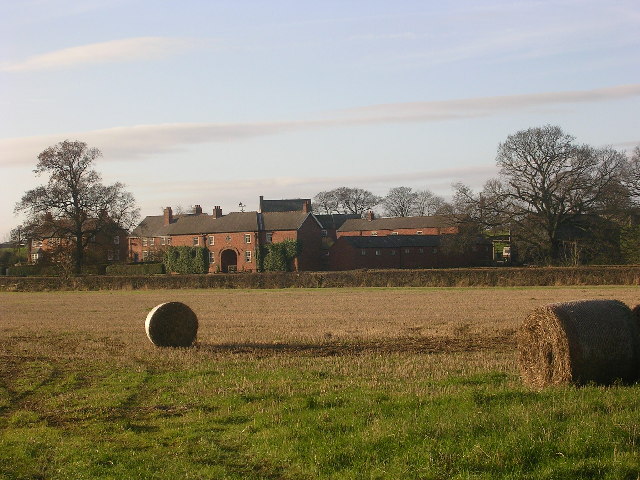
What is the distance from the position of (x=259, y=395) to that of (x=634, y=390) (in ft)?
19.1

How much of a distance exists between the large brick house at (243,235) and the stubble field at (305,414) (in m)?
78.0

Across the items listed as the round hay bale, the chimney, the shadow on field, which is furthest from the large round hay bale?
the chimney

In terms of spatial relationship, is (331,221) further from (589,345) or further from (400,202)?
(589,345)

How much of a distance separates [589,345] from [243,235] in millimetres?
90461

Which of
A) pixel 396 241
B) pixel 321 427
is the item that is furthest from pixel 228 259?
pixel 321 427

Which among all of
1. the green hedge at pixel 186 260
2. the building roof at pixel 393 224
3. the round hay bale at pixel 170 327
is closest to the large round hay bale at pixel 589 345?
the round hay bale at pixel 170 327

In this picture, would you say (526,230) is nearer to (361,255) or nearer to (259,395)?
(361,255)

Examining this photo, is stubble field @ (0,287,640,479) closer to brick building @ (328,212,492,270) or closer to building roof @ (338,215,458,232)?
brick building @ (328,212,492,270)

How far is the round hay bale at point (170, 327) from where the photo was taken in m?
21.5

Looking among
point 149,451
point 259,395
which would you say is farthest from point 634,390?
point 149,451

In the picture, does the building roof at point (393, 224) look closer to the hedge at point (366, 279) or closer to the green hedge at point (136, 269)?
the green hedge at point (136, 269)

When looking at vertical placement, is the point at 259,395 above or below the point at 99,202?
below

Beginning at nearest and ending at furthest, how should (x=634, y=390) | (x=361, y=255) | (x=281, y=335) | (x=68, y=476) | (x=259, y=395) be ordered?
(x=68, y=476)
(x=634, y=390)
(x=259, y=395)
(x=281, y=335)
(x=361, y=255)

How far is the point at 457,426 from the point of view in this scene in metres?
9.59
